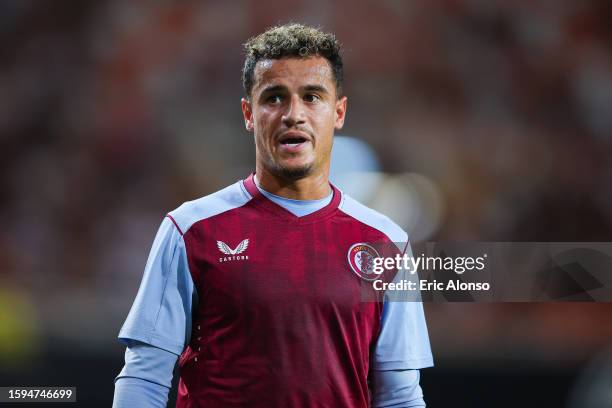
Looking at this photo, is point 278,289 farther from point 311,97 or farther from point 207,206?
point 311,97

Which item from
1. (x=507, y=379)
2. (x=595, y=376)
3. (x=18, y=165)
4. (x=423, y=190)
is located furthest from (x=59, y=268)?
(x=595, y=376)

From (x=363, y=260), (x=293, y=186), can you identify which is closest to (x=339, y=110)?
(x=293, y=186)

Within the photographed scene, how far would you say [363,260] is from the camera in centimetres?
189

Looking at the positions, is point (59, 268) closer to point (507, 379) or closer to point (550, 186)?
point (507, 379)

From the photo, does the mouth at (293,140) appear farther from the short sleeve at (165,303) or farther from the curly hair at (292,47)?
the short sleeve at (165,303)

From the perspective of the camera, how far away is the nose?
6.04ft

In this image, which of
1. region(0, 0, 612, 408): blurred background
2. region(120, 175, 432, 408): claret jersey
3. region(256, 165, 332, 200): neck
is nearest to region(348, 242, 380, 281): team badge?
region(120, 175, 432, 408): claret jersey

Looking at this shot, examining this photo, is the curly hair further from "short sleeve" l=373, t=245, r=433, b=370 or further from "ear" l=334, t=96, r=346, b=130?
"short sleeve" l=373, t=245, r=433, b=370

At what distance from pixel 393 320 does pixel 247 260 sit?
401 millimetres

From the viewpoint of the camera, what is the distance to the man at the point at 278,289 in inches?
68.7

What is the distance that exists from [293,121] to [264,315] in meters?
0.47

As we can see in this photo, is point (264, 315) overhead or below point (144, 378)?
overhead

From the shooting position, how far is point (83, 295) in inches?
135

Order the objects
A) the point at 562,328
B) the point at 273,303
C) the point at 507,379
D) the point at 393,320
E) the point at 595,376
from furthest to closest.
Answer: the point at 562,328, the point at 595,376, the point at 507,379, the point at 393,320, the point at 273,303
